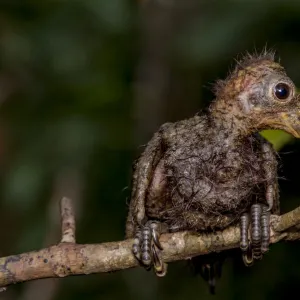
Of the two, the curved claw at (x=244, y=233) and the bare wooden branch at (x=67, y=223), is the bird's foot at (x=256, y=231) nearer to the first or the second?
the curved claw at (x=244, y=233)

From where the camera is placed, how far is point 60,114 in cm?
456

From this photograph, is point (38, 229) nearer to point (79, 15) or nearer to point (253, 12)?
→ point (79, 15)

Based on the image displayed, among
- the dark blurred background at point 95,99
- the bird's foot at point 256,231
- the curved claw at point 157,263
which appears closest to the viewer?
the bird's foot at point 256,231

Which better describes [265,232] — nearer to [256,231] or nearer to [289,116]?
[256,231]

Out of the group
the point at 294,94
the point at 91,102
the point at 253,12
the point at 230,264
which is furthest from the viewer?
the point at 91,102

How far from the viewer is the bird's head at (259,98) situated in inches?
96.6

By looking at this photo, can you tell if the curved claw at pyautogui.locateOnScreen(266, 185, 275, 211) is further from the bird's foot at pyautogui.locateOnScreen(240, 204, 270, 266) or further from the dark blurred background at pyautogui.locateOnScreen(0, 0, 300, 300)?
the dark blurred background at pyautogui.locateOnScreen(0, 0, 300, 300)

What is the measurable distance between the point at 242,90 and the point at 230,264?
1.42m

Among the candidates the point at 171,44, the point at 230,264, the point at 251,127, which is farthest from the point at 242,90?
the point at 171,44

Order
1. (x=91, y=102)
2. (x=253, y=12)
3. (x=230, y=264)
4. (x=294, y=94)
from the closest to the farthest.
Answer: (x=294, y=94) → (x=230, y=264) → (x=253, y=12) → (x=91, y=102)

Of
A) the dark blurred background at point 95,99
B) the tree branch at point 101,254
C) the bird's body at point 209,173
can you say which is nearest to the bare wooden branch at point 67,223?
the tree branch at point 101,254

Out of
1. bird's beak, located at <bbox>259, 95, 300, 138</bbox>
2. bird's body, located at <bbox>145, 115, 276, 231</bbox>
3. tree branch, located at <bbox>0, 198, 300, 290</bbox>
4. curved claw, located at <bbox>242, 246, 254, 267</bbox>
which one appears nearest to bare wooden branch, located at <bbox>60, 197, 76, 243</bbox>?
tree branch, located at <bbox>0, 198, 300, 290</bbox>

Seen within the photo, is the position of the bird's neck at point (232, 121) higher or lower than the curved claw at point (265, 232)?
higher

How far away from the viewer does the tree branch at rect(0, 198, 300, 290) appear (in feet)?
8.11
